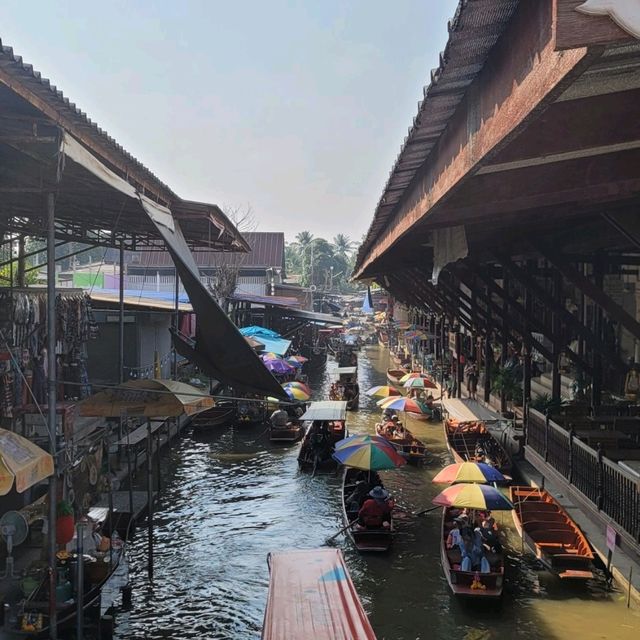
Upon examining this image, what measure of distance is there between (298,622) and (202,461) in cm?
1311

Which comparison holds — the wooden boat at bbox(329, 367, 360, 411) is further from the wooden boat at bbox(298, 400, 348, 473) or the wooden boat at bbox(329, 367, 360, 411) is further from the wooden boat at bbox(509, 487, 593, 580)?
the wooden boat at bbox(509, 487, 593, 580)

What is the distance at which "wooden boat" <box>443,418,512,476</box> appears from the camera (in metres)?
15.9

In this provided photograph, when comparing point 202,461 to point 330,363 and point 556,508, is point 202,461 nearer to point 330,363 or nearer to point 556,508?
point 556,508

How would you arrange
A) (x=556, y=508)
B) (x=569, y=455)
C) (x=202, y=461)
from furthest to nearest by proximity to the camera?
1. (x=202, y=461)
2. (x=556, y=508)
3. (x=569, y=455)

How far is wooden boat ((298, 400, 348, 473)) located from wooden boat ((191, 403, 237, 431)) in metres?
4.31

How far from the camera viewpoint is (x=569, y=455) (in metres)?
9.73

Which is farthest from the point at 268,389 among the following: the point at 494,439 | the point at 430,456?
the point at 430,456

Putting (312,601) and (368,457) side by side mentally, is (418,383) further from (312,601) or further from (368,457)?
(312,601)

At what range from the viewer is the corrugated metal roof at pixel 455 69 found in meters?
3.41

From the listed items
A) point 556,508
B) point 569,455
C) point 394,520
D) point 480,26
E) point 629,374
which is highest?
point 480,26

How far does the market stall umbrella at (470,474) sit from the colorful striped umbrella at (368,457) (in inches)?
53.1

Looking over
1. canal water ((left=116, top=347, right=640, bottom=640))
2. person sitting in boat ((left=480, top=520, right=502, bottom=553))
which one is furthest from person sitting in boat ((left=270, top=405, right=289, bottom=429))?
person sitting in boat ((left=480, top=520, right=502, bottom=553))

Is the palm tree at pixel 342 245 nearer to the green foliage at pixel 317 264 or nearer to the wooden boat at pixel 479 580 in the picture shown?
the green foliage at pixel 317 264

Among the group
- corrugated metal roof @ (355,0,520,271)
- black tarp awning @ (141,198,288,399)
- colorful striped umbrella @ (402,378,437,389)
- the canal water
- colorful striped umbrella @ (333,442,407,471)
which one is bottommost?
the canal water
